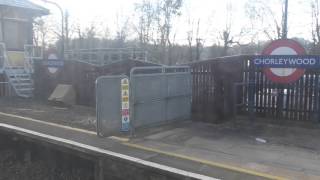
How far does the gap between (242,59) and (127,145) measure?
3.93 meters

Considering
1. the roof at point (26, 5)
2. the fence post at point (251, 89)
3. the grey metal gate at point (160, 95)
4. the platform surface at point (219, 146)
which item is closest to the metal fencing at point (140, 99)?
the grey metal gate at point (160, 95)

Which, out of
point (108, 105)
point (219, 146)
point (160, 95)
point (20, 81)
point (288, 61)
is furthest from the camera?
point (20, 81)

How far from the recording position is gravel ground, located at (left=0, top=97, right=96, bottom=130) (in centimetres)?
1066

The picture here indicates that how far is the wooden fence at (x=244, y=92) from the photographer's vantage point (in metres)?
9.25

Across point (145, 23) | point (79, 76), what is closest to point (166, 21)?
point (145, 23)

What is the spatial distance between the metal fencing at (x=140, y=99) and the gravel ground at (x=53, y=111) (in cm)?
138

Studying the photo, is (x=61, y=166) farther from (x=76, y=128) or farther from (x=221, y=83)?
(x=221, y=83)

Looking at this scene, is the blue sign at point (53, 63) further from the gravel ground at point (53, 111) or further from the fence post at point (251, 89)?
the fence post at point (251, 89)

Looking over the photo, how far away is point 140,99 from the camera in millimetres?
8797

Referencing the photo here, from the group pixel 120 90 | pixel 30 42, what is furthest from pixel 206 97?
pixel 30 42

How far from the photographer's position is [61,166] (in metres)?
8.44

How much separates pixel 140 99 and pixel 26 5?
43.9 ft

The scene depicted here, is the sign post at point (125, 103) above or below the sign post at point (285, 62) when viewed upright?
below

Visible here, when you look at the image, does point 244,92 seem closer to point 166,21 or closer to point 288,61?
point 288,61
